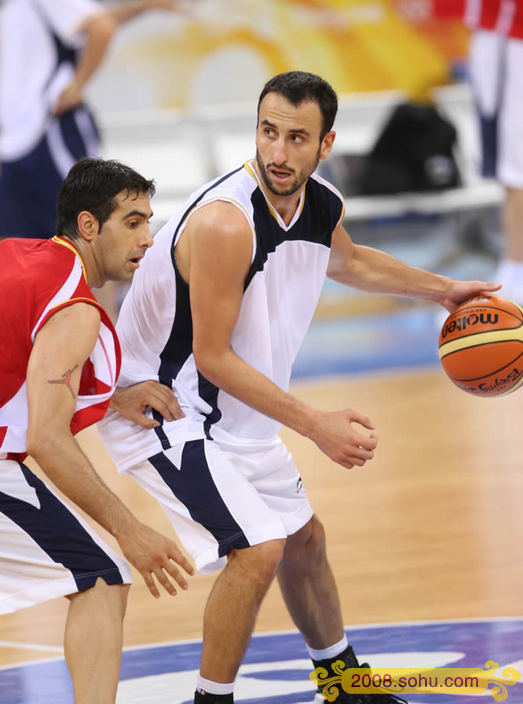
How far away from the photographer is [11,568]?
3.15 meters

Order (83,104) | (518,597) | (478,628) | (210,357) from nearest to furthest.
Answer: (210,357) → (478,628) → (518,597) → (83,104)

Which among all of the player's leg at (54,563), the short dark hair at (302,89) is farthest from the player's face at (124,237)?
the player's leg at (54,563)

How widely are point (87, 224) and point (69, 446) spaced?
24.1 inches

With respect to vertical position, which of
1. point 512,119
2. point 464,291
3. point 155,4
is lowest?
point 464,291

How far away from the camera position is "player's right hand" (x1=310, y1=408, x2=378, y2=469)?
11.0 ft

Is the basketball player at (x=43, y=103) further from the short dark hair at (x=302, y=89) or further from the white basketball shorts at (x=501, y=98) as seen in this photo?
the short dark hair at (x=302, y=89)

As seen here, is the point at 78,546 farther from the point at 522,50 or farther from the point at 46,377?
the point at 522,50

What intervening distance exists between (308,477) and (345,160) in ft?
22.6

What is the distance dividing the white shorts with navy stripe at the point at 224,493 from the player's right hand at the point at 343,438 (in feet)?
0.79

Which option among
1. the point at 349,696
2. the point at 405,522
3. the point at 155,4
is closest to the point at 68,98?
the point at 155,4

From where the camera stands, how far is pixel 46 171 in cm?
885

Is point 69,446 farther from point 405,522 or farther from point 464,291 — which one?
point 405,522

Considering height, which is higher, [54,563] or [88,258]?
[88,258]

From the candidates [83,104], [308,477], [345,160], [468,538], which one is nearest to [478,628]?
[468,538]
